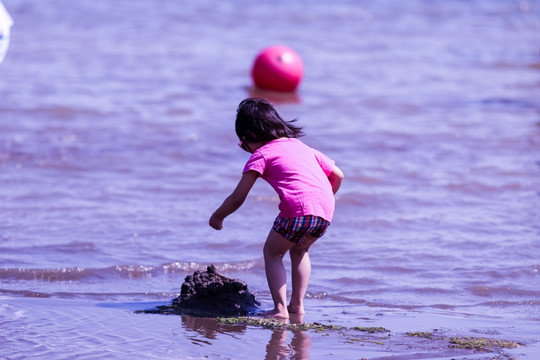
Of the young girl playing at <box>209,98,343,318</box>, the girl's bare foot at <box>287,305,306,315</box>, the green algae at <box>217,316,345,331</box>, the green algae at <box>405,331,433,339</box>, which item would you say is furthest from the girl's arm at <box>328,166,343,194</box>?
the green algae at <box>405,331,433,339</box>

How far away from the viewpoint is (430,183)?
8.23 m

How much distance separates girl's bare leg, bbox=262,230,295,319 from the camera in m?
4.55

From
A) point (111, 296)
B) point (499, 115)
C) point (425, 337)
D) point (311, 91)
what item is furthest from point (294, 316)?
point (311, 91)

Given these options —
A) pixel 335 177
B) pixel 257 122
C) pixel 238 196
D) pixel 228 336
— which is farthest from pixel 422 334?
pixel 257 122

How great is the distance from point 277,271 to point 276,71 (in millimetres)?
9895

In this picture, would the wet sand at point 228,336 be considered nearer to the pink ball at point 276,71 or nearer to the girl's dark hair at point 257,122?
the girl's dark hair at point 257,122

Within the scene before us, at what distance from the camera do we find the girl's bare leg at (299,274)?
185 inches

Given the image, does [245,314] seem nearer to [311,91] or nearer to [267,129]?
[267,129]

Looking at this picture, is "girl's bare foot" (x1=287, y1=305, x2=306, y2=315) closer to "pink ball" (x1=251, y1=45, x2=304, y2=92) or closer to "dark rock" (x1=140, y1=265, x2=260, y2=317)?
"dark rock" (x1=140, y1=265, x2=260, y2=317)

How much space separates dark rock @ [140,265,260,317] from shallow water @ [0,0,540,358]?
32cm

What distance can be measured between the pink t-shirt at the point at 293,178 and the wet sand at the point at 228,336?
0.62 meters

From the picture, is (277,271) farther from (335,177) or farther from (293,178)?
(335,177)

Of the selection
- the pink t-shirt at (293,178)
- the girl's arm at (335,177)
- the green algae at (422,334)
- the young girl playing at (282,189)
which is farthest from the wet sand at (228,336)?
the girl's arm at (335,177)

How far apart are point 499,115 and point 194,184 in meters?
5.80
